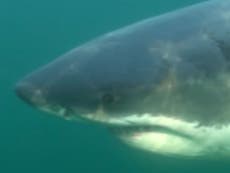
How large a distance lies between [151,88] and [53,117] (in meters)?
6.13

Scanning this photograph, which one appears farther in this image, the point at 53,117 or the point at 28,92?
the point at 53,117

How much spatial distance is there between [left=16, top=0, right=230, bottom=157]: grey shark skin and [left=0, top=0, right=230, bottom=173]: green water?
34.8 inches

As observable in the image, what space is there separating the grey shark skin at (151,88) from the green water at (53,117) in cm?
88

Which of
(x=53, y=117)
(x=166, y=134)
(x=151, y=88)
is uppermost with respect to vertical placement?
(x=53, y=117)

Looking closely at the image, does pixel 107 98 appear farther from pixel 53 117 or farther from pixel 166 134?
pixel 53 117

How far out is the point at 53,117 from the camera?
28.4 ft

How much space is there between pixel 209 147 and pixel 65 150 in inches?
314

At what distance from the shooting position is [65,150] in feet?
34.8

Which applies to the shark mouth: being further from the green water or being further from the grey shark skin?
the green water

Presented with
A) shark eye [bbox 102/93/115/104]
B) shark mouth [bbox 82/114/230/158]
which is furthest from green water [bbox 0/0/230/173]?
shark eye [bbox 102/93/115/104]

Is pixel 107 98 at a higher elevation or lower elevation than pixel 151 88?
lower

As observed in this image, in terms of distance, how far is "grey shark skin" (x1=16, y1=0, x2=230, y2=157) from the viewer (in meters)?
2.54

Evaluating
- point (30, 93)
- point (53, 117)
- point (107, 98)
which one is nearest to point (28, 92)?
point (30, 93)

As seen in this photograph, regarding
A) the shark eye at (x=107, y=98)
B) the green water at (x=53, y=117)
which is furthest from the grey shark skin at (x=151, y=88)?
the green water at (x=53, y=117)
